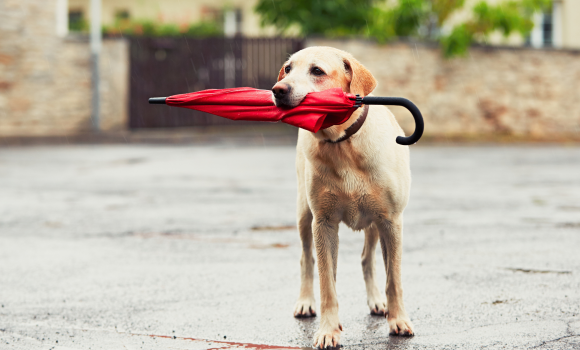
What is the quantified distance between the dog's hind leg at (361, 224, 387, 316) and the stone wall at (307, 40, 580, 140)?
17106mm

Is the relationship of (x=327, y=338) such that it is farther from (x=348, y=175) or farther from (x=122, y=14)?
(x=122, y=14)

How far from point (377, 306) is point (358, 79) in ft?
4.53

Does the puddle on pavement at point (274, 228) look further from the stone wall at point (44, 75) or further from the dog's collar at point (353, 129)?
the stone wall at point (44, 75)

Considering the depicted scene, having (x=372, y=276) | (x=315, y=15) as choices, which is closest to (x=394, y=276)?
(x=372, y=276)

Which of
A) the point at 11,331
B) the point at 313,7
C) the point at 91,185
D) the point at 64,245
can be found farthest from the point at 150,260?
the point at 313,7

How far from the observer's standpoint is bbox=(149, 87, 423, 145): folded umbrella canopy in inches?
133

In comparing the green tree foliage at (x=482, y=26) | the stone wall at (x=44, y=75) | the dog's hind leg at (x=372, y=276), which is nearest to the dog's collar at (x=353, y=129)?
the dog's hind leg at (x=372, y=276)

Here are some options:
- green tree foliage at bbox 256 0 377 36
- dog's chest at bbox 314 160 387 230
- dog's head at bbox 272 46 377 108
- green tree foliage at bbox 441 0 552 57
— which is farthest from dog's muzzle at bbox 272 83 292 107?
green tree foliage at bbox 256 0 377 36

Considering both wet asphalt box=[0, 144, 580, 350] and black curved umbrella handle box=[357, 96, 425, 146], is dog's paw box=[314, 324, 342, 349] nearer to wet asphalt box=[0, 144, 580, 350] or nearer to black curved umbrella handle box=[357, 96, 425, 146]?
wet asphalt box=[0, 144, 580, 350]

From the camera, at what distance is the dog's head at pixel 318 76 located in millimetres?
3406

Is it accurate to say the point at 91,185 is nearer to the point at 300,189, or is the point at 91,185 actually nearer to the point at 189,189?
the point at 189,189

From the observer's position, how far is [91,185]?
1078 cm

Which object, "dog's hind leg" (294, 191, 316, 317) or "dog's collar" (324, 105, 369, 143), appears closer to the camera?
"dog's collar" (324, 105, 369, 143)

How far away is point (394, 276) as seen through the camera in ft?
12.7
